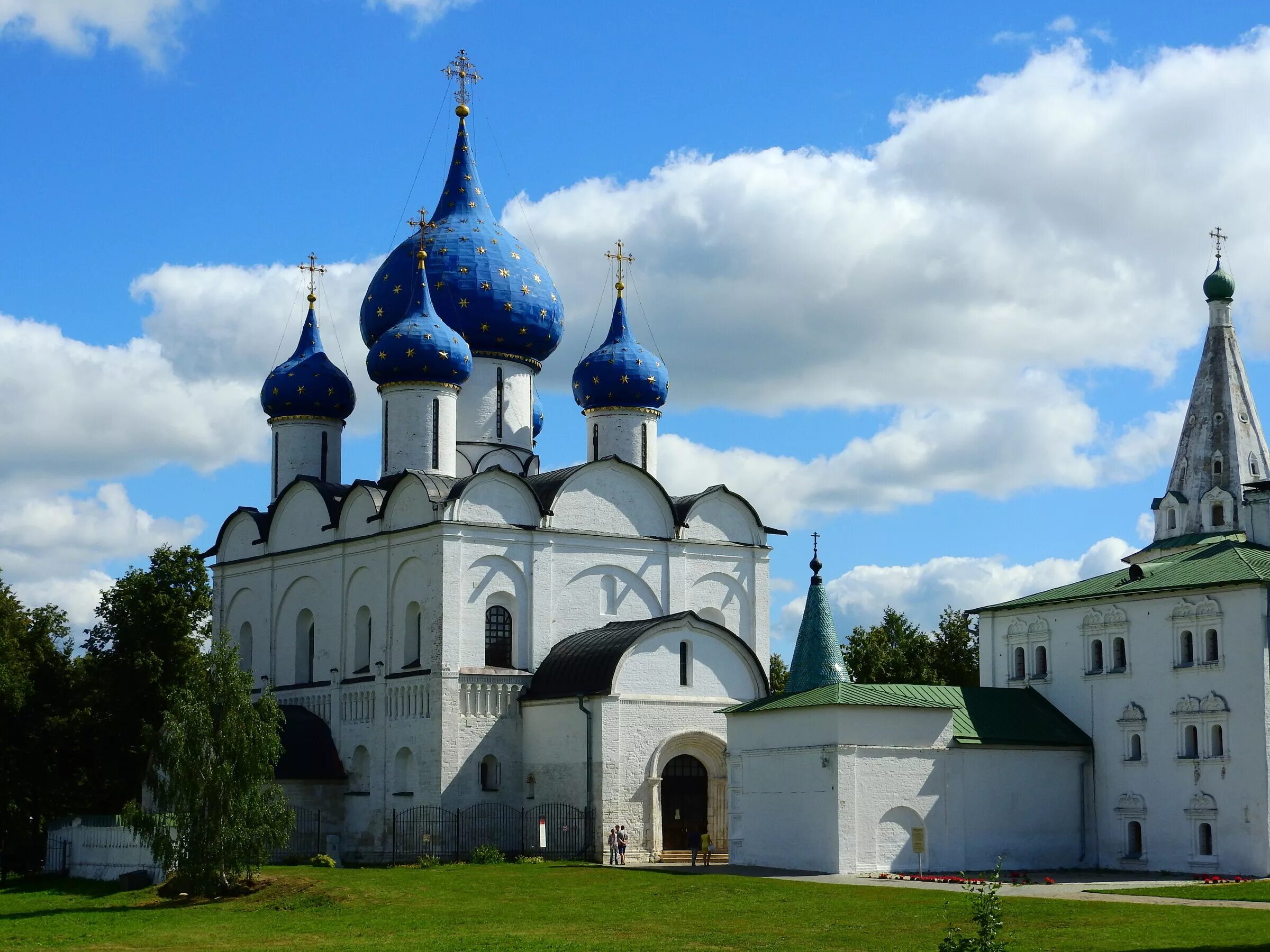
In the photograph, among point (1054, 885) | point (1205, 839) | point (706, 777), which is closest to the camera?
point (1054, 885)

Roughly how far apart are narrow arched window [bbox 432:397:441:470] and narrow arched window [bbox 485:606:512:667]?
346 cm

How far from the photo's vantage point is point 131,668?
3725 cm

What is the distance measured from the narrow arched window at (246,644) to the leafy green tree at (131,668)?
99 cm

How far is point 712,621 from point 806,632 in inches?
139

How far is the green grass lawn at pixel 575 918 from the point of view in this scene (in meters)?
17.9

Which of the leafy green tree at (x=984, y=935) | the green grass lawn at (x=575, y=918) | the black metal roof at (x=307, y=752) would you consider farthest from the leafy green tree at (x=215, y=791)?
the leafy green tree at (x=984, y=935)

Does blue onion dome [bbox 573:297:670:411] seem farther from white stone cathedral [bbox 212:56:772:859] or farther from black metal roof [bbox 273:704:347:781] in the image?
black metal roof [bbox 273:704:347:781]

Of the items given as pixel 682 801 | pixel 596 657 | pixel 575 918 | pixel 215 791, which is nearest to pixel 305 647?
pixel 596 657

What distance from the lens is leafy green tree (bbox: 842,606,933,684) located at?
4319cm

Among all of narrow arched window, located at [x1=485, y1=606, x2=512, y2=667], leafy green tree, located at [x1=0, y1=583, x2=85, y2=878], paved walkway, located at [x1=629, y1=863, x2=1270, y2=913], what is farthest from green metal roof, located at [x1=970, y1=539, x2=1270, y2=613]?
leafy green tree, located at [x1=0, y1=583, x2=85, y2=878]

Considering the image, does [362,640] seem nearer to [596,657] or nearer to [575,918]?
[596,657]

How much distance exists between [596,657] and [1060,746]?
844 centimetres

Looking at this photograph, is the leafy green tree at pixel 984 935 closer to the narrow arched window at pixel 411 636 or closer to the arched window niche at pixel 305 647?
the narrow arched window at pixel 411 636

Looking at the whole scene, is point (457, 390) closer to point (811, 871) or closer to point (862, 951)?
point (811, 871)
